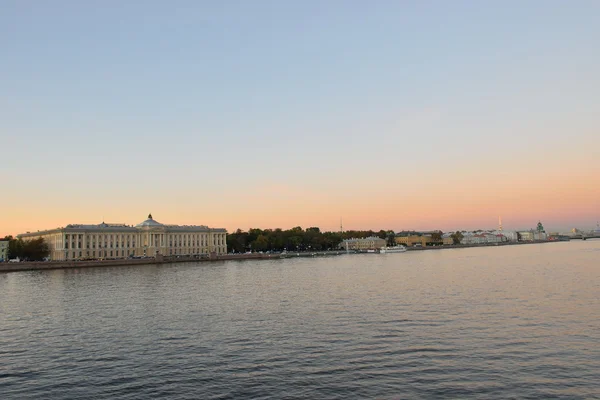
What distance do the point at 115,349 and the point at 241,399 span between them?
8557 millimetres

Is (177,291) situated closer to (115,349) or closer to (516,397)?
(115,349)

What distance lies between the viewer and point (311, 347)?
19.7 m

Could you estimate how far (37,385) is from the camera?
625 inches

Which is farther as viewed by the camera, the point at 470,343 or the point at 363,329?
the point at 363,329

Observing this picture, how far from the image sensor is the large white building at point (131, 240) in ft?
393

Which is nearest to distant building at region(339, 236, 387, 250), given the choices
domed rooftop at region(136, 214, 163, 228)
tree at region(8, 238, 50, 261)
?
domed rooftop at region(136, 214, 163, 228)

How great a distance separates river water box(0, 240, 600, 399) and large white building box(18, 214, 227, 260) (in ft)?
297

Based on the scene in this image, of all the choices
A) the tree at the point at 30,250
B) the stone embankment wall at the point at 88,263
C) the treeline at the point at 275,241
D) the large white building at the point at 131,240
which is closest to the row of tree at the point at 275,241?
the treeline at the point at 275,241

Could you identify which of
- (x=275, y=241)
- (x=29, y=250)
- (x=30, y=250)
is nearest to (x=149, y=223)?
(x=30, y=250)

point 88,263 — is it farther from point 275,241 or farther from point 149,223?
point 275,241

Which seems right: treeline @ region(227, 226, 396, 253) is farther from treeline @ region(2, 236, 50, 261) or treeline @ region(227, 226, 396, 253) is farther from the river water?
the river water

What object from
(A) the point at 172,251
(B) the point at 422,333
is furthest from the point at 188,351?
(A) the point at 172,251

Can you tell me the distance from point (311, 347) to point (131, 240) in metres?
121

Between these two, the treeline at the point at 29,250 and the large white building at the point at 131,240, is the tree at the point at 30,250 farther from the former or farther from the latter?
the large white building at the point at 131,240
